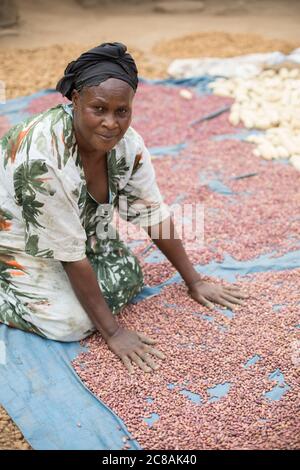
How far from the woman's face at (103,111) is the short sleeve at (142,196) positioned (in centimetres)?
32

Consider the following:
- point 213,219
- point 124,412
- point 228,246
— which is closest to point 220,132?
point 213,219

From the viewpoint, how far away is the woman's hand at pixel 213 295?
269 centimetres

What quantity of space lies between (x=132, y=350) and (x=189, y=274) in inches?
19.3

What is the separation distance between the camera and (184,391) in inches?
89.0

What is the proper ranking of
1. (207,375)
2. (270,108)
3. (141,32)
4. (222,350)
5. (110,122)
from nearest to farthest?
1. (110,122)
2. (207,375)
3. (222,350)
4. (270,108)
5. (141,32)

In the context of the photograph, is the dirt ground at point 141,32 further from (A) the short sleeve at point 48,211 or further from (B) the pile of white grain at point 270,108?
(A) the short sleeve at point 48,211

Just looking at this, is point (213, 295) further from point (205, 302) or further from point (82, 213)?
point (82, 213)

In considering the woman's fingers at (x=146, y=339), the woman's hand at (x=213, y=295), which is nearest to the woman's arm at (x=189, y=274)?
the woman's hand at (x=213, y=295)

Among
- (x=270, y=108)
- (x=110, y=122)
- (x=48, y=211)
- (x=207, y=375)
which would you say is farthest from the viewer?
(x=270, y=108)

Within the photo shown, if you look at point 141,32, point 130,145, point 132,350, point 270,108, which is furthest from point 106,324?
point 141,32

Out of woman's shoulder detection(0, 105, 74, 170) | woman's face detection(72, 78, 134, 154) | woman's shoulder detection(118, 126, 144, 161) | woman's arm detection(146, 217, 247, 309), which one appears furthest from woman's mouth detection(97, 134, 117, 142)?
woman's arm detection(146, 217, 247, 309)

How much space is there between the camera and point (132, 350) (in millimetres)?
2387

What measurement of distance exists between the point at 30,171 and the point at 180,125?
2726mm
